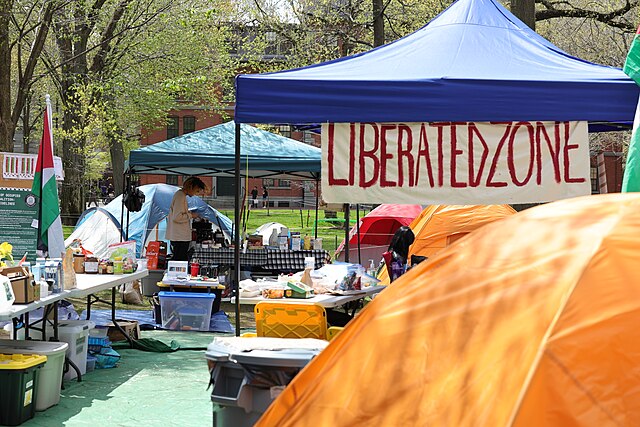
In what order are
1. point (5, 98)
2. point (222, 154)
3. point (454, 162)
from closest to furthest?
point (454, 162) < point (5, 98) < point (222, 154)

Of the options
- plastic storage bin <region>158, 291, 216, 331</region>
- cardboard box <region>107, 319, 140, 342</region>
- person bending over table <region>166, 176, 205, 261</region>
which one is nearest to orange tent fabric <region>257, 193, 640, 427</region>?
cardboard box <region>107, 319, 140, 342</region>

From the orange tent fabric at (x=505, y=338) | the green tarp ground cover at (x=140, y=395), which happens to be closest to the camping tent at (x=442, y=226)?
the green tarp ground cover at (x=140, y=395)

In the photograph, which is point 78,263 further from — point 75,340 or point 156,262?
point 156,262

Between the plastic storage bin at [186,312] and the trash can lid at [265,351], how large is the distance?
592 centimetres

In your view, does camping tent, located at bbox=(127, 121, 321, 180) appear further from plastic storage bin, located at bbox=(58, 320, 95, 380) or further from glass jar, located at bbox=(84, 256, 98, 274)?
plastic storage bin, located at bbox=(58, 320, 95, 380)

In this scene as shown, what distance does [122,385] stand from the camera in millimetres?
7691

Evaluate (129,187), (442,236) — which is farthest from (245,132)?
(442,236)

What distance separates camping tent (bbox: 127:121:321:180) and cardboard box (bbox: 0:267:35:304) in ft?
19.9

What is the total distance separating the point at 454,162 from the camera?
22.4ft

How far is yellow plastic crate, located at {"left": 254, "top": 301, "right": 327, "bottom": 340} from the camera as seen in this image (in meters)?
6.75

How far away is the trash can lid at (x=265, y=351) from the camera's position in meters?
4.52

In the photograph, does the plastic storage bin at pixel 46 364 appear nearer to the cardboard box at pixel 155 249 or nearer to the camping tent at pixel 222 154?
the camping tent at pixel 222 154

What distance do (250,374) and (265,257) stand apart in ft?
30.9

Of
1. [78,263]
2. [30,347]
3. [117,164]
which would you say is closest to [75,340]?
[30,347]
